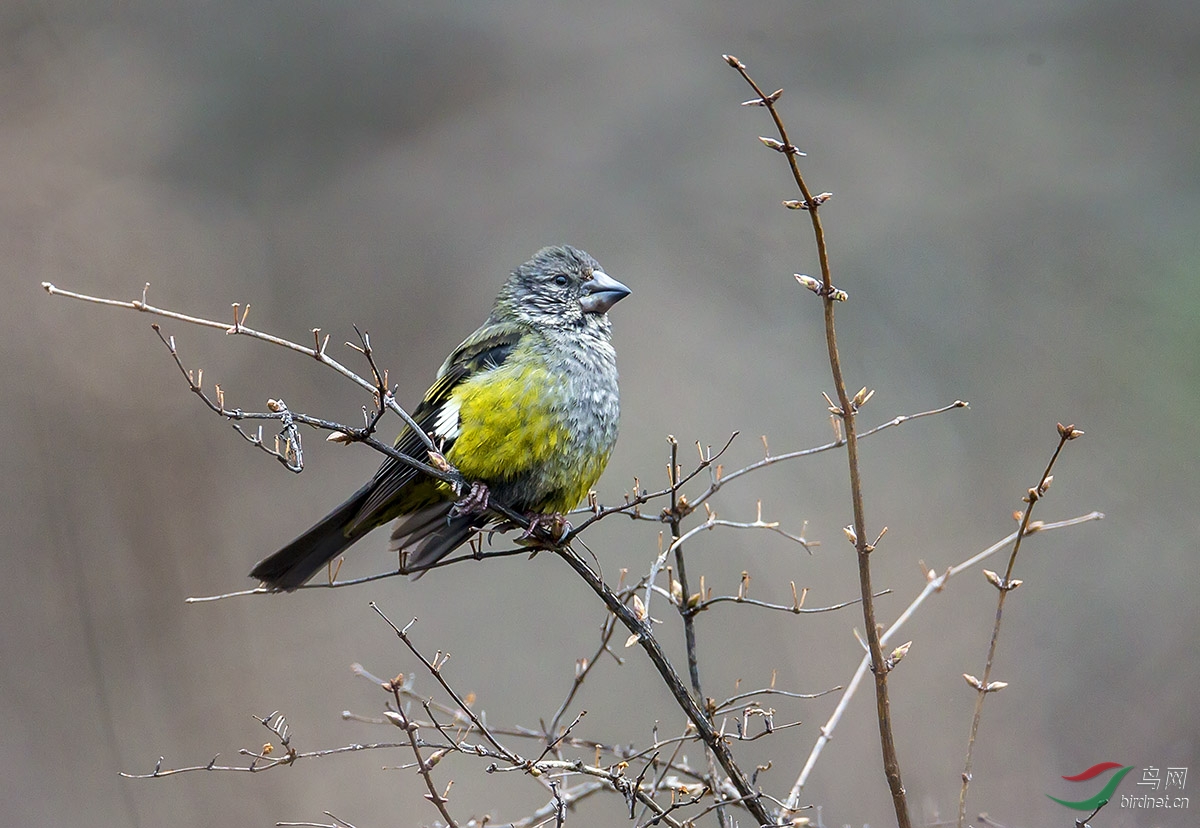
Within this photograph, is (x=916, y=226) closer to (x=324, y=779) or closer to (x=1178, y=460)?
(x=1178, y=460)

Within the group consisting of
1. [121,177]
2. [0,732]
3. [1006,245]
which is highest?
[121,177]

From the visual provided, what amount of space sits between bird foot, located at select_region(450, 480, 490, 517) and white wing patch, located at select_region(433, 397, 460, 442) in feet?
0.95

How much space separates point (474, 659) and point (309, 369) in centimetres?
217

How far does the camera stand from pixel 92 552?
19.3ft

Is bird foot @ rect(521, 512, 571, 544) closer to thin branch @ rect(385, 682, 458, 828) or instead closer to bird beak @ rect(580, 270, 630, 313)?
thin branch @ rect(385, 682, 458, 828)

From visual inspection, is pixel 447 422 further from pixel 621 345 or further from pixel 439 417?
pixel 621 345

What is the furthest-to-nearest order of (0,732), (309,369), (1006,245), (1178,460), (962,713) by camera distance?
(1006,245) → (309,369) → (1178,460) → (0,732) → (962,713)

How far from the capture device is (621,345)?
6.51 meters

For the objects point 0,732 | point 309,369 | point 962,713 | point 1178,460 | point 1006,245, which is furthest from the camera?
point 1006,245

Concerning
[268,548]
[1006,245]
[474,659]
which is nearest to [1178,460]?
[1006,245]

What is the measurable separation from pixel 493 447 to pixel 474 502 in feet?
0.79

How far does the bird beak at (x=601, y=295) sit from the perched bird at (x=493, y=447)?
13cm

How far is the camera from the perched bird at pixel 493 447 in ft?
10.4

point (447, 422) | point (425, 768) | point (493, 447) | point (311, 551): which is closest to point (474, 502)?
point (493, 447)
